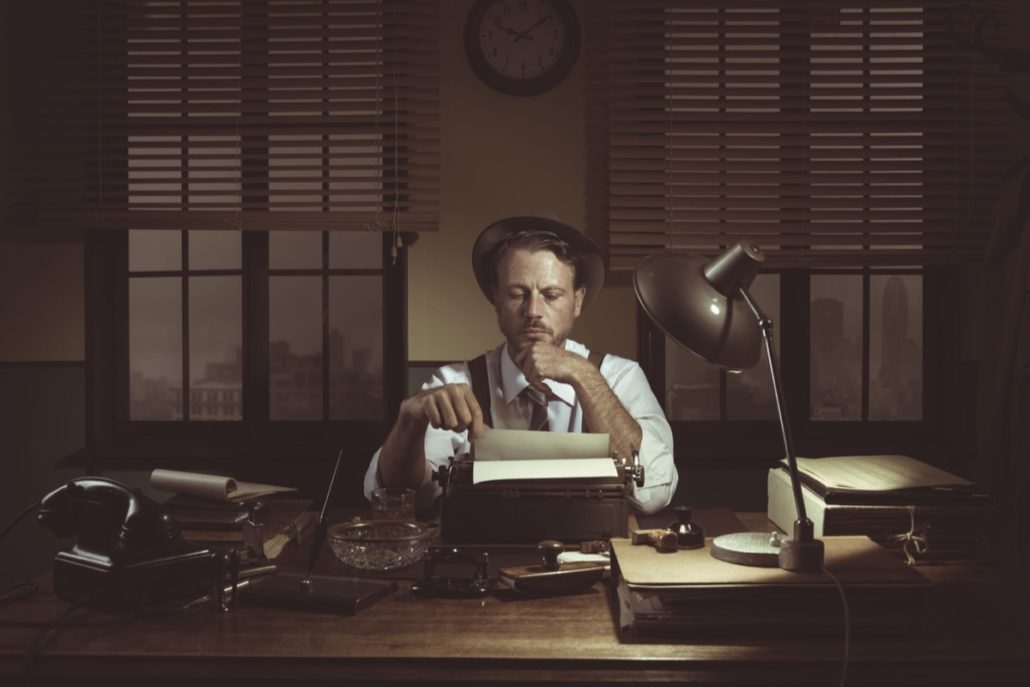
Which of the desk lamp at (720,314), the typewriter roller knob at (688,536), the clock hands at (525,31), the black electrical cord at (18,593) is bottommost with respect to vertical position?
the black electrical cord at (18,593)

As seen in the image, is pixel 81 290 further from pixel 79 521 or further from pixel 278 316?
pixel 278 316

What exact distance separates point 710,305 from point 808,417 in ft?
7.46

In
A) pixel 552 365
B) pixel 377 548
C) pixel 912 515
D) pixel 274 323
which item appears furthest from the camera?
Answer: pixel 274 323

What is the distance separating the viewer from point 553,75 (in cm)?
337

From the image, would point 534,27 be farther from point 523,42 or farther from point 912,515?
point 912,515

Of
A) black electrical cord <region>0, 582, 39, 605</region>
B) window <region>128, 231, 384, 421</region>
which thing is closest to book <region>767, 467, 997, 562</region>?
black electrical cord <region>0, 582, 39, 605</region>

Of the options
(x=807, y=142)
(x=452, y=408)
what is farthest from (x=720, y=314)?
(x=807, y=142)

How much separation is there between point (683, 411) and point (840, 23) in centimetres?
673

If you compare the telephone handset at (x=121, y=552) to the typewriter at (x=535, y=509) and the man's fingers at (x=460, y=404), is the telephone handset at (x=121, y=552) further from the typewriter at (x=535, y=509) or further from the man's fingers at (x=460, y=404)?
the man's fingers at (x=460, y=404)

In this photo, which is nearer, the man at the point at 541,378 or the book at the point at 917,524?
the book at the point at 917,524

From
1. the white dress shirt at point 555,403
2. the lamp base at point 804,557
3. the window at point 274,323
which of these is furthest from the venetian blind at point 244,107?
the window at point 274,323

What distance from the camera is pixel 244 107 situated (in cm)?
337

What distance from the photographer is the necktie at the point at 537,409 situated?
2873mm

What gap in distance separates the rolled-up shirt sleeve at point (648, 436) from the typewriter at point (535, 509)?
16.9 inches
